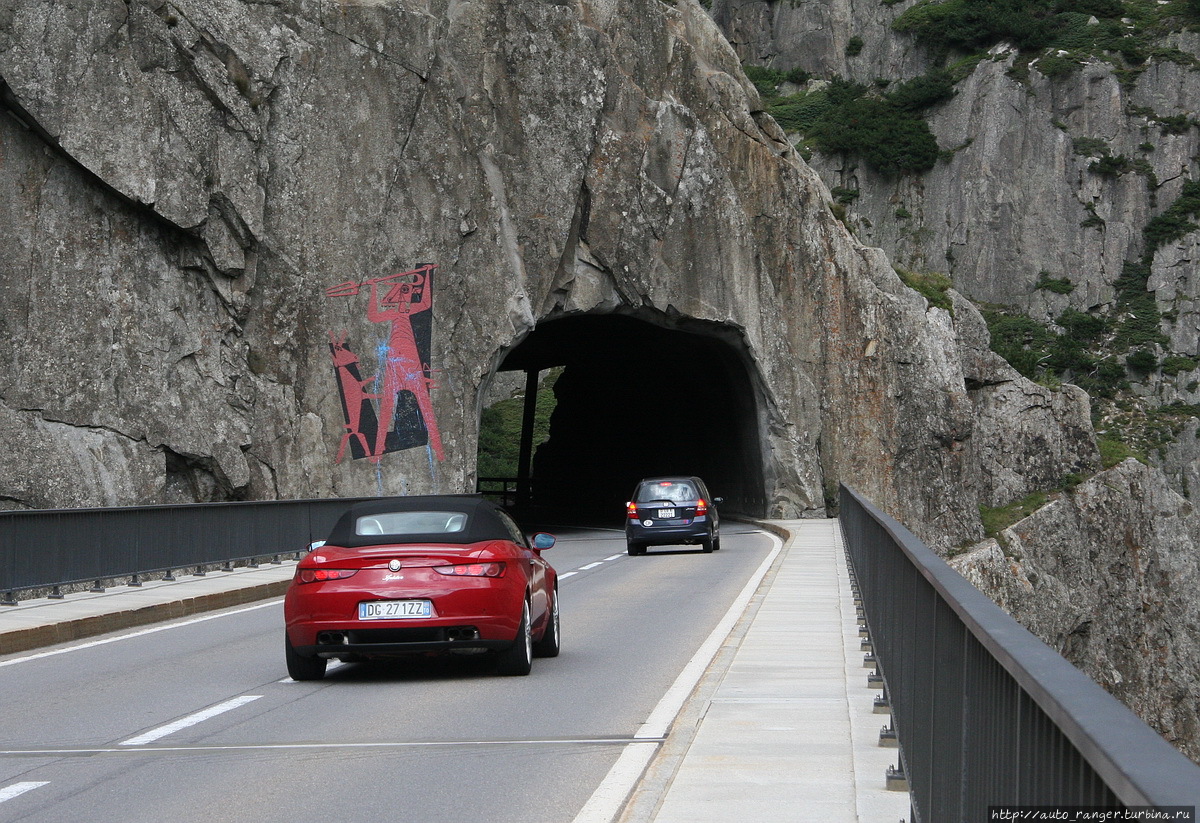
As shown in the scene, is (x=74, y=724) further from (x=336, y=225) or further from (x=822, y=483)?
(x=822, y=483)

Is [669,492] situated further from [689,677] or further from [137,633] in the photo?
[689,677]

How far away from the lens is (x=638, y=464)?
56.3 m

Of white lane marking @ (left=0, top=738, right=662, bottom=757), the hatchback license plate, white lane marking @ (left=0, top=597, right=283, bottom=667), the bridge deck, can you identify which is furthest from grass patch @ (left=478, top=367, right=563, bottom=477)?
white lane marking @ (left=0, top=738, right=662, bottom=757)

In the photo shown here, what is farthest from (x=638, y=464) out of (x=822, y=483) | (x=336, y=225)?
(x=336, y=225)

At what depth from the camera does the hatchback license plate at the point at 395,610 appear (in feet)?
35.4

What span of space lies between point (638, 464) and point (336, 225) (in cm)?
2329

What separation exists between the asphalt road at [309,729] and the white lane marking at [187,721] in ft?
0.08

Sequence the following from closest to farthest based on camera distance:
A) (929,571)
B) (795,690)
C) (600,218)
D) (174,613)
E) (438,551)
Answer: (929,571)
(795,690)
(438,551)
(174,613)
(600,218)

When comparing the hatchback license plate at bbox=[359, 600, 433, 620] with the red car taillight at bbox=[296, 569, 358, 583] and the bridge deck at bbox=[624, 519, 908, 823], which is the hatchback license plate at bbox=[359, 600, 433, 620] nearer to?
the red car taillight at bbox=[296, 569, 358, 583]

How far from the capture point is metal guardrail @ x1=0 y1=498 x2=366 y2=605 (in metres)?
17.2

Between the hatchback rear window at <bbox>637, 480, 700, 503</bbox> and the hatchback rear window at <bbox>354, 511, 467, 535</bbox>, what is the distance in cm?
Result: 1693

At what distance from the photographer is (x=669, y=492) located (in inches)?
1145

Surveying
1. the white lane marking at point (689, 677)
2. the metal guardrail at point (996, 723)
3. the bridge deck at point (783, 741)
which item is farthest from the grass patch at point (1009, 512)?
the metal guardrail at point (996, 723)

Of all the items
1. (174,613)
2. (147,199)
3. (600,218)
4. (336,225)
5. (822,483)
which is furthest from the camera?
(822,483)
